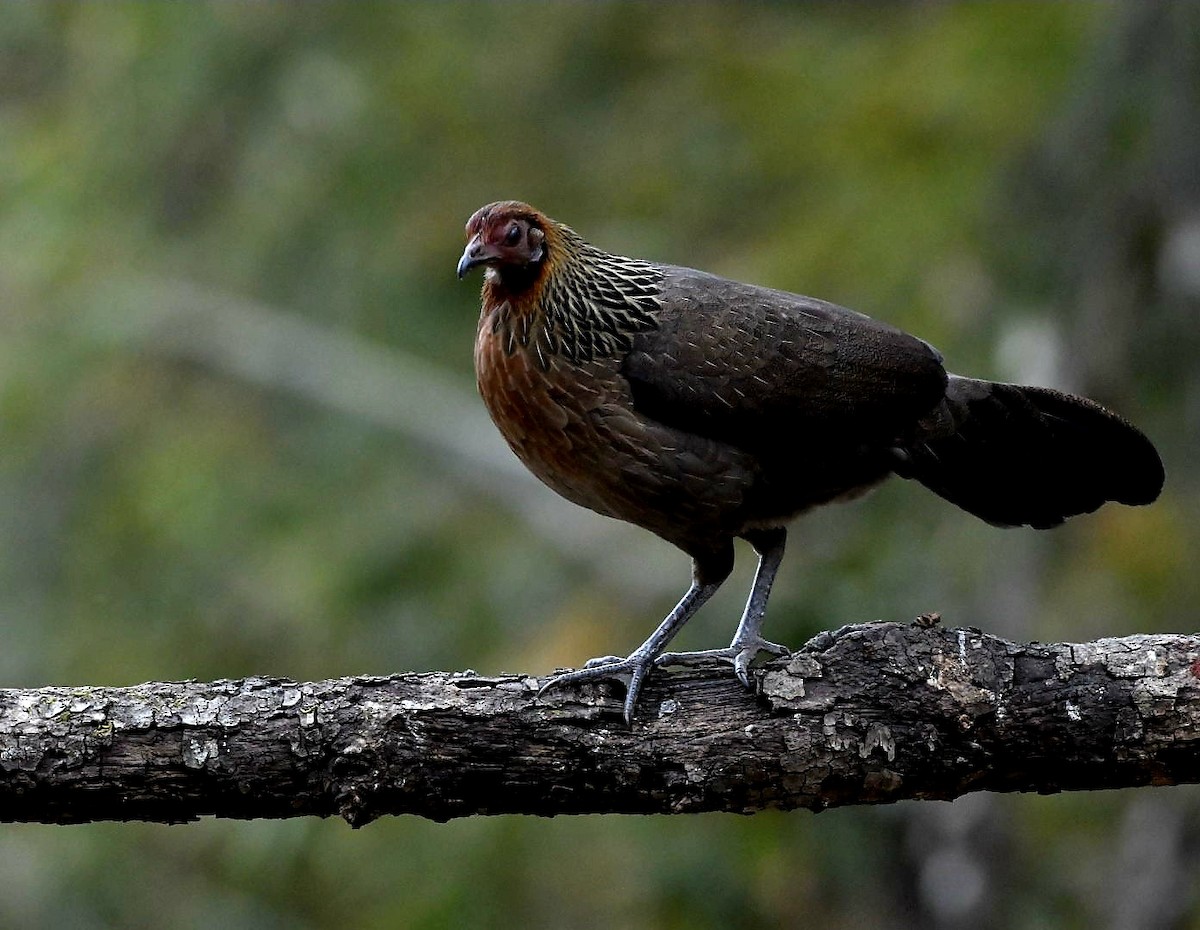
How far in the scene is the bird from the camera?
16.4ft

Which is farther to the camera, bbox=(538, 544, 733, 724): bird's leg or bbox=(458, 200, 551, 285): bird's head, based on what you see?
bbox=(458, 200, 551, 285): bird's head

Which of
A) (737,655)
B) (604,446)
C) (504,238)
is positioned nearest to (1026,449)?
(737,655)

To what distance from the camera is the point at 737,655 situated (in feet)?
15.5

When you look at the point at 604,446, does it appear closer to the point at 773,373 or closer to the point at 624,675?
the point at 773,373

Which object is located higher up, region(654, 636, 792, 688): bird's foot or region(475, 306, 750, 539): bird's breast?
region(475, 306, 750, 539): bird's breast

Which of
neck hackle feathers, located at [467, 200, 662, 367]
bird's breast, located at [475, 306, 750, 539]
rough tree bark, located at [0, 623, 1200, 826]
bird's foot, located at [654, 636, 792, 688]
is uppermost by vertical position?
neck hackle feathers, located at [467, 200, 662, 367]

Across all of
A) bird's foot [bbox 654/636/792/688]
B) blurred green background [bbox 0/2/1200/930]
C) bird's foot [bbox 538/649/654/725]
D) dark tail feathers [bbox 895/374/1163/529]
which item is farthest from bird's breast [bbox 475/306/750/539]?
blurred green background [bbox 0/2/1200/930]

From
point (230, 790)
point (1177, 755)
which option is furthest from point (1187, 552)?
point (230, 790)

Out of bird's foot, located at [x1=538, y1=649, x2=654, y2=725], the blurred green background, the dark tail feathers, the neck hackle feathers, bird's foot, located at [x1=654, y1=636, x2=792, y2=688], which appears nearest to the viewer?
bird's foot, located at [x1=538, y1=649, x2=654, y2=725]

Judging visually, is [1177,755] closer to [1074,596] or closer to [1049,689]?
[1049,689]

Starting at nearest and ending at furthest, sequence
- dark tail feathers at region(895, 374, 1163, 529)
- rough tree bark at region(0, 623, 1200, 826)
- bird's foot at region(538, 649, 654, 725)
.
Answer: rough tree bark at region(0, 623, 1200, 826), bird's foot at region(538, 649, 654, 725), dark tail feathers at region(895, 374, 1163, 529)

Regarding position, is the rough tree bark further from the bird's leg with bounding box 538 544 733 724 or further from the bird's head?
the bird's head

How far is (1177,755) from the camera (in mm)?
4160

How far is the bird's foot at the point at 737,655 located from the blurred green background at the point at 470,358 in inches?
92.8
